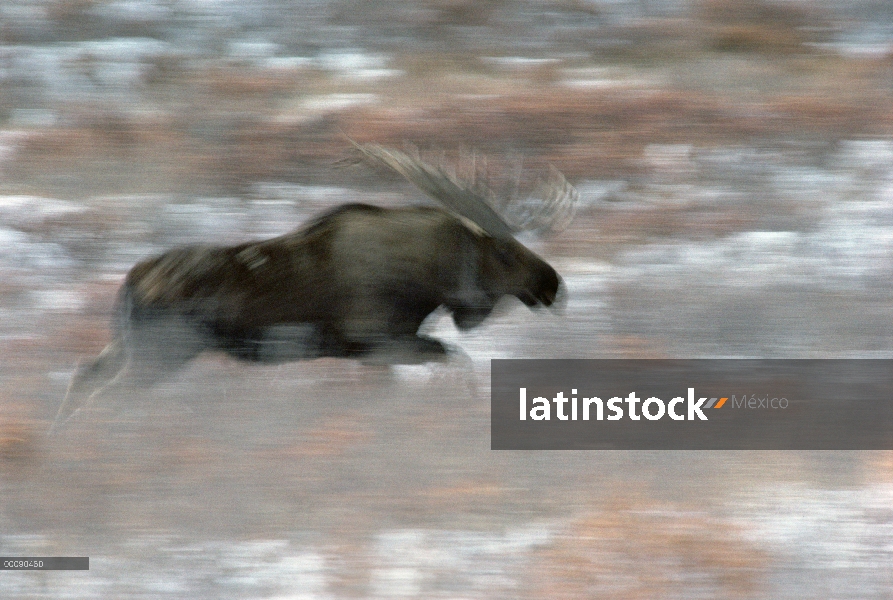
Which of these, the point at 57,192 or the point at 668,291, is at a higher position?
the point at 57,192

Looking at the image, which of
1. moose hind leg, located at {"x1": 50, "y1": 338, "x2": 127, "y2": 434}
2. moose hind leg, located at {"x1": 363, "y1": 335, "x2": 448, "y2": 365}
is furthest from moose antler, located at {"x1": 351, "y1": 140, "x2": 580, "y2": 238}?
moose hind leg, located at {"x1": 50, "y1": 338, "x2": 127, "y2": 434}

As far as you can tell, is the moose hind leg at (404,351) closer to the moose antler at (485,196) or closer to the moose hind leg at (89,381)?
the moose antler at (485,196)

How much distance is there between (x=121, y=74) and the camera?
13.5 ft

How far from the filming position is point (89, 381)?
9.46 feet

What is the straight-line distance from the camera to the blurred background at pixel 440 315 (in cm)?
259

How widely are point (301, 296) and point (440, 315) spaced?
43cm

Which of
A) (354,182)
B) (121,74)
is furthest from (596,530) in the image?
(121,74)

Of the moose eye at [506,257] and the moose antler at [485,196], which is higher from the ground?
the moose antler at [485,196]

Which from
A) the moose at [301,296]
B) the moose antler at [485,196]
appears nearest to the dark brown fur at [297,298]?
the moose at [301,296]

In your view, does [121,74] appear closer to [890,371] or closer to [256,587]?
[256,587]

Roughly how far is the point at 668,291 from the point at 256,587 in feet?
5.54

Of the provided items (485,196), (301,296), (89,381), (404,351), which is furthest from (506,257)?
(89,381)

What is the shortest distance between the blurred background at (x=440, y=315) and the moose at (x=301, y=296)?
8 centimetres

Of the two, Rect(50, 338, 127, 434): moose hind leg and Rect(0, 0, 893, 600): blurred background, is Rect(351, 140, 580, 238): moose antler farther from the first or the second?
Rect(50, 338, 127, 434): moose hind leg
